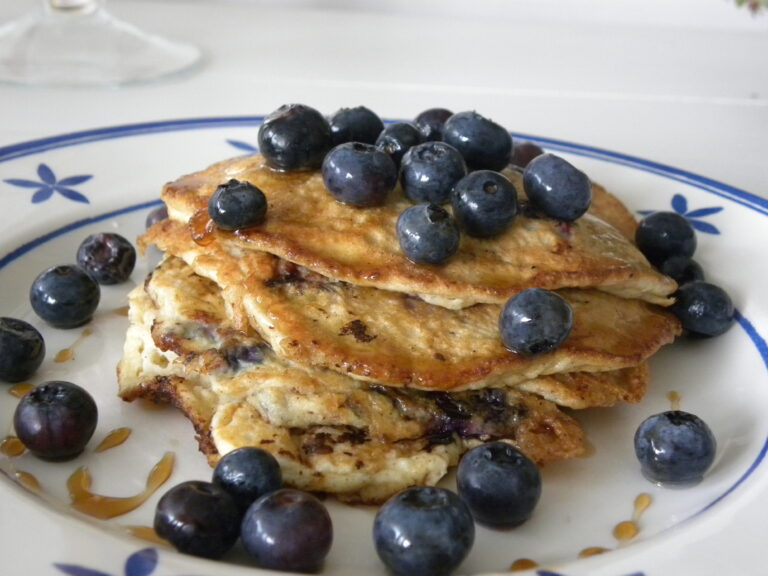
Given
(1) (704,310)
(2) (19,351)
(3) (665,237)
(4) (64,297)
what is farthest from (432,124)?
(2) (19,351)

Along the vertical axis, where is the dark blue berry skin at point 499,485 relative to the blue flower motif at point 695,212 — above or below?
below

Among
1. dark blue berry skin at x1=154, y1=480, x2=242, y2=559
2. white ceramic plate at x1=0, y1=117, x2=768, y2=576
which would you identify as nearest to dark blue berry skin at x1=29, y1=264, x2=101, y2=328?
white ceramic plate at x1=0, y1=117, x2=768, y2=576

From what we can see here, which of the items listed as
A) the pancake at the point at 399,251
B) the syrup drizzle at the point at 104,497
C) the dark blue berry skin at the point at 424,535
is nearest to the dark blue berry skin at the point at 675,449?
the pancake at the point at 399,251

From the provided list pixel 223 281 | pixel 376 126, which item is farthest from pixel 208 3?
pixel 223 281

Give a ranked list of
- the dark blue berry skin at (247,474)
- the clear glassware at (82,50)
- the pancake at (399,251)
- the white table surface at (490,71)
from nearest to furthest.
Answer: the dark blue berry skin at (247,474) < the pancake at (399,251) < the white table surface at (490,71) < the clear glassware at (82,50)

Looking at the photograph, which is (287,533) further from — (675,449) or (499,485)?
(675,449)

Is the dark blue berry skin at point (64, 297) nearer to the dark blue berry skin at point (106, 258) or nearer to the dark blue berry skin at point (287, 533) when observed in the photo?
the dark blue berry skin at point (106, 258)
